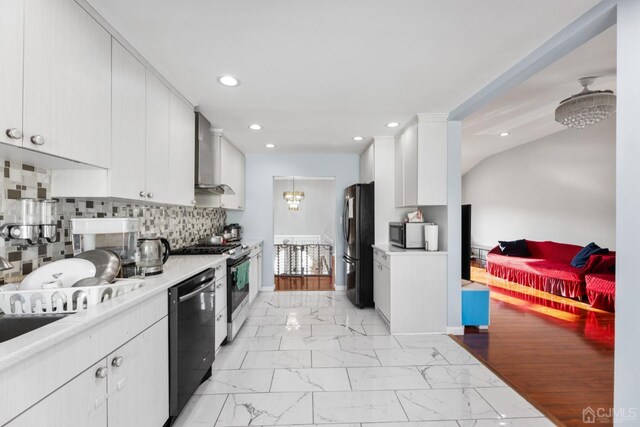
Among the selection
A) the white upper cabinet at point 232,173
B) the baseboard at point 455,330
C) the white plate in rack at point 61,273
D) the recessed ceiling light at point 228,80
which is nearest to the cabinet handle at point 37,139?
the white plate in rack at point 61,273

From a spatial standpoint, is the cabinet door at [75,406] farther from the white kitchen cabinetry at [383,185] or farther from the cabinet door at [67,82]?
the white kitchen cabinetry at [383,185]

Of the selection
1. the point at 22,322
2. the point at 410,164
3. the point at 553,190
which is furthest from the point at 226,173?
the point at 553,190

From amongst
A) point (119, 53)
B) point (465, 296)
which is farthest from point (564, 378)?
point (119, 53)

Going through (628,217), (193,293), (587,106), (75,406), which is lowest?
(75,406)

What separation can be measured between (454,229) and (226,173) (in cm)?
298

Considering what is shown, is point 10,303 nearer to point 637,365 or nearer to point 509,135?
point 637,365

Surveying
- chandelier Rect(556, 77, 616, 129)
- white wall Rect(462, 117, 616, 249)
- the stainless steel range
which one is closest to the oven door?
the stainless steel range

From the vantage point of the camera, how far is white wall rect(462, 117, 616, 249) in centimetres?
453

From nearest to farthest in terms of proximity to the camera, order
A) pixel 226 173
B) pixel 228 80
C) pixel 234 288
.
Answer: pixel 228 80, pixel 234 288, pixel 226 173

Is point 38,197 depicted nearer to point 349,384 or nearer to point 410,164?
point 349,384

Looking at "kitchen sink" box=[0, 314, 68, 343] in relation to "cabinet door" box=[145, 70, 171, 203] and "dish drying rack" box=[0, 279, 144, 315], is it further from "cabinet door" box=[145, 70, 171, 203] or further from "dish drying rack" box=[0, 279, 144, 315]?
"cabinet door" box=[145, 70, 171, 203]

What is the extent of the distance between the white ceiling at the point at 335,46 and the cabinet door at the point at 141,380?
1.73 meters

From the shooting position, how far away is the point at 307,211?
8.72 metres

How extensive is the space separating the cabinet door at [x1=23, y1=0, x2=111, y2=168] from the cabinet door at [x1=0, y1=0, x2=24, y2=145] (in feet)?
0.09
